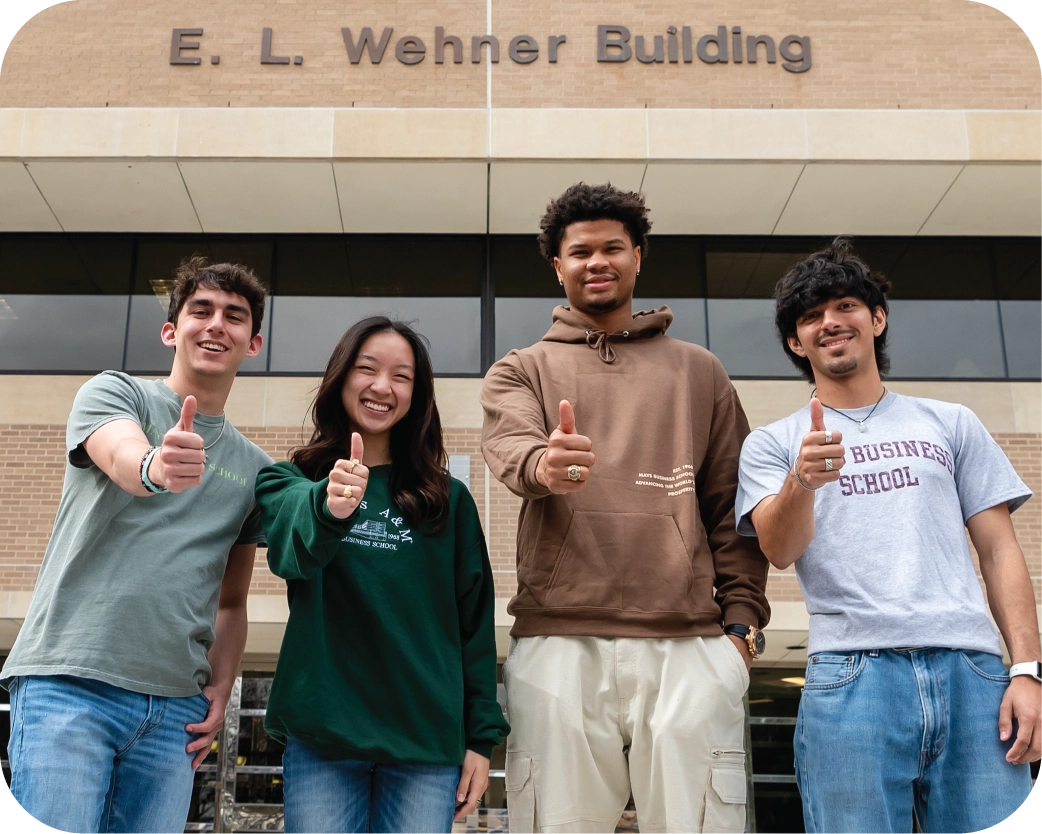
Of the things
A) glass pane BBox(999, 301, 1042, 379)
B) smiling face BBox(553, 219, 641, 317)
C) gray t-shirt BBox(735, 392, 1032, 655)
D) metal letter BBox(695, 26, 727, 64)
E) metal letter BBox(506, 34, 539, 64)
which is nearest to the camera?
gray t-shirt BBox(735, 392, 1032, 655)

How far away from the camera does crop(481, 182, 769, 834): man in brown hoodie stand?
2980 millimetres

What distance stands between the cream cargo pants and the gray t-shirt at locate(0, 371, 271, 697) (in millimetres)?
1088

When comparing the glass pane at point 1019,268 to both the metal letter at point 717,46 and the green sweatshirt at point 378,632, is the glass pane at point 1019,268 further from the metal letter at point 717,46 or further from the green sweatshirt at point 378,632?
the green sweatshirt at point 378,632

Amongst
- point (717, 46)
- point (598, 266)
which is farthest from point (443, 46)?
point (598, 266)

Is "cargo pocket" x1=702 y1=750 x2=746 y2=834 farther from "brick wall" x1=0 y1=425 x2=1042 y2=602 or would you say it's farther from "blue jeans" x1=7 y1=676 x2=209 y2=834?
"brick wall" x1=0 y1=425 x2=1042 y2=602

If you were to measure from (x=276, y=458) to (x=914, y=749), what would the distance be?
9.70 metres

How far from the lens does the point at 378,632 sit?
3.11 m

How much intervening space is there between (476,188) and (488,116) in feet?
3.01

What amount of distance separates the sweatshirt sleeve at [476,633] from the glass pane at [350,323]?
9161 millimetres

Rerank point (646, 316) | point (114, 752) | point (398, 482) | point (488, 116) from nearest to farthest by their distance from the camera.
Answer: point (114, 752)
point (398, 482)
point (646, 316)
point (488, 116)

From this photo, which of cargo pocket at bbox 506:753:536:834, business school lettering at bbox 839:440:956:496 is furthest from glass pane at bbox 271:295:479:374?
cargo pocket at bbox 506:753:536:834

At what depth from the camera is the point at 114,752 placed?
9.27ft

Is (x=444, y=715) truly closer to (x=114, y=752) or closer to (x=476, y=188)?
(x=114, y=752)

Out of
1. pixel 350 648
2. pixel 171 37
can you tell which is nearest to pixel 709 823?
pixel 350 648
